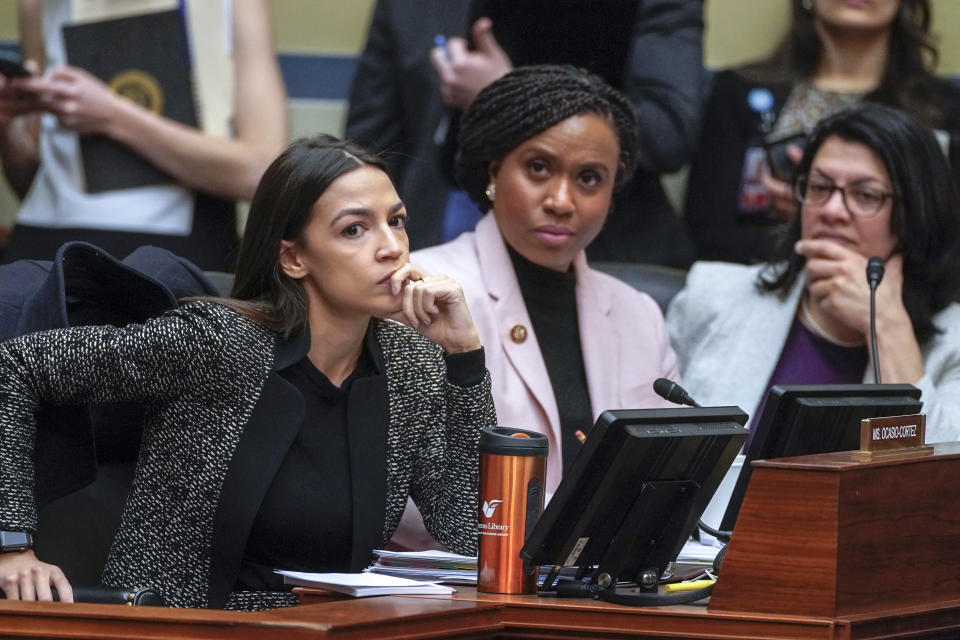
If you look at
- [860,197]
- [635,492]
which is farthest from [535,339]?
[635,492]

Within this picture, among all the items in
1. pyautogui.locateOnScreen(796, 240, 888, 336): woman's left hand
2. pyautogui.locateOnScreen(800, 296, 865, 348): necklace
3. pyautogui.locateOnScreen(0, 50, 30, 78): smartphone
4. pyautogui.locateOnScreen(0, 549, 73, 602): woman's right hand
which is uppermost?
pyautogui.locateOnScreen(0, 50, 30, 78): smartphone

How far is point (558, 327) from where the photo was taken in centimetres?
303

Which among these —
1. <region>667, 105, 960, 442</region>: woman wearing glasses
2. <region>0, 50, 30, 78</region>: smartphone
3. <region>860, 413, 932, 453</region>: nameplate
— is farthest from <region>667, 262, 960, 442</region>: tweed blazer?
<region>0, 50, 30, 78</region>: smartphone

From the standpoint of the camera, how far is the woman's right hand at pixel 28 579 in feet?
6.47

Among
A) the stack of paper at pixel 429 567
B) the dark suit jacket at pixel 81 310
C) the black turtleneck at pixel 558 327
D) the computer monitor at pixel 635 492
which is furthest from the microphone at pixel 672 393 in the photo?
the black turtleneck at pixel 558 327

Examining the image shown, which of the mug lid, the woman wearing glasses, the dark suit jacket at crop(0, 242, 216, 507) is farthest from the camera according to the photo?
the woman wearing glasses

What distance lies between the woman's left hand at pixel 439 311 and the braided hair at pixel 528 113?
671mm

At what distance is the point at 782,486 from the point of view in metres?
1.77

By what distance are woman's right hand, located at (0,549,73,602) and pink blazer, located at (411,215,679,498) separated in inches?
39.6

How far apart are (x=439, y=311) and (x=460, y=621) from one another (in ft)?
2.42

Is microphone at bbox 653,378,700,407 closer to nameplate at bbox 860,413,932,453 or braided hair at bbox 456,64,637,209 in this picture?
nameplate at bbox 860,413,932,453

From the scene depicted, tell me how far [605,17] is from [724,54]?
1179 mm

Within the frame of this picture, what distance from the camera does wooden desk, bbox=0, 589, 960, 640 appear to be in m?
1.58

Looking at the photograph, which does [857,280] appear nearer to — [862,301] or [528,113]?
[862,301]
